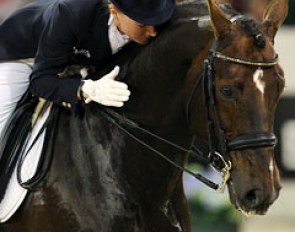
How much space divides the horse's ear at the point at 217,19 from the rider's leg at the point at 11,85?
1.16 m

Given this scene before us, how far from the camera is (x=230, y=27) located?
379 centimetres

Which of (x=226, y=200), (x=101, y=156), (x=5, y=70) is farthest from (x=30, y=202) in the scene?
(x=226, y=200)

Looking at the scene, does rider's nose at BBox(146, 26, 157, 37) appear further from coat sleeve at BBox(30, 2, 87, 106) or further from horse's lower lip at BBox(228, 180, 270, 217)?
horse's lower lip at BBox(228, 180, 270, 217)

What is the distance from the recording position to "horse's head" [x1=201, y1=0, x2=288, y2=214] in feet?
12.0

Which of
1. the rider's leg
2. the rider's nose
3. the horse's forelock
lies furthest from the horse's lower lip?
the rider's leg

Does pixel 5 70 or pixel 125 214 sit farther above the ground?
pixel 5 70

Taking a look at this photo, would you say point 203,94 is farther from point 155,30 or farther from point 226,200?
point 226,200

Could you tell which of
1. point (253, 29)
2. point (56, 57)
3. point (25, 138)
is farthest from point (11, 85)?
point (253, 29)

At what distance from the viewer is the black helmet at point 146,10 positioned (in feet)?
13.3

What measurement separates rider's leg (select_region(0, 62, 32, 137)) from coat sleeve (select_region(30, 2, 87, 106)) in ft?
Answer: 0.75

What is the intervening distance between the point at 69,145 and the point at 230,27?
989mm

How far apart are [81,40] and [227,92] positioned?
0.83 m

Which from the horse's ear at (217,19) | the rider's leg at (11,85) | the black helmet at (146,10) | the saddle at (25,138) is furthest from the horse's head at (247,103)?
the rider's leg at (11,85)

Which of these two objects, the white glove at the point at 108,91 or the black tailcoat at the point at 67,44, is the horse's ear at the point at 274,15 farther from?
the black tailcoat at the point at 67,44
